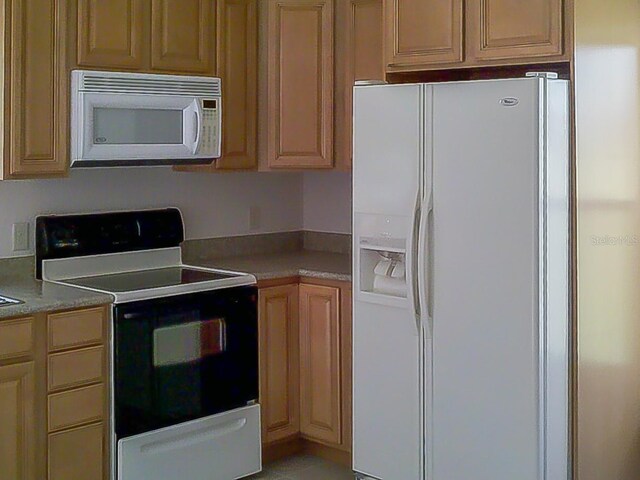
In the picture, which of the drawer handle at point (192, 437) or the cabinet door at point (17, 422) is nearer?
the cabinet door at point (17, 422)

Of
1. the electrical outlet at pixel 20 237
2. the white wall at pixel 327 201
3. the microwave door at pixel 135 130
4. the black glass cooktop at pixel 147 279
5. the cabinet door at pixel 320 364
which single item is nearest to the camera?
the microwave door at pixel 135 130

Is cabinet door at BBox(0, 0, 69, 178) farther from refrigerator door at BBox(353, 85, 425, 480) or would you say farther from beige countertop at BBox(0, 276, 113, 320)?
refrigerator door at BBox(353, 85, 425, 480)

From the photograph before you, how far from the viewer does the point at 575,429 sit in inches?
127

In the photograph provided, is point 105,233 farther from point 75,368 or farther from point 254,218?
point 254,218

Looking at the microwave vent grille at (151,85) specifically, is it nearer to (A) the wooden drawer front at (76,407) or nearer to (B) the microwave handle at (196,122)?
(B) the microwave handle at (196,122)

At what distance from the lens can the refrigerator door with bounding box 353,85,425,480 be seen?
3.42 m

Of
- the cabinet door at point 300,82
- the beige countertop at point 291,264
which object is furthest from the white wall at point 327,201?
the cabinet door at point 300,82

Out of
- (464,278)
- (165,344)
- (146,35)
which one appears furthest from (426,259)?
(146,35)

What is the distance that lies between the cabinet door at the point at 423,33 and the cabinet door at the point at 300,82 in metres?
0.59

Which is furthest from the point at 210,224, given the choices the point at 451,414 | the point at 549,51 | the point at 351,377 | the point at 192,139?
the point at 549,51

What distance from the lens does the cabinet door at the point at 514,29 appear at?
316 cm

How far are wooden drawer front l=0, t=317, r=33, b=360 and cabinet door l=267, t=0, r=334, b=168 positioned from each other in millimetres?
1541

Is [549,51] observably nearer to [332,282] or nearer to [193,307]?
[332,282]

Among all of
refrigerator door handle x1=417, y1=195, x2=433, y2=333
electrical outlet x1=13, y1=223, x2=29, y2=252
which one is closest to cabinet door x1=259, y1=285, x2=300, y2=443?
refrigerator door handle x1=417, y1=195, x2=433, y2=333
